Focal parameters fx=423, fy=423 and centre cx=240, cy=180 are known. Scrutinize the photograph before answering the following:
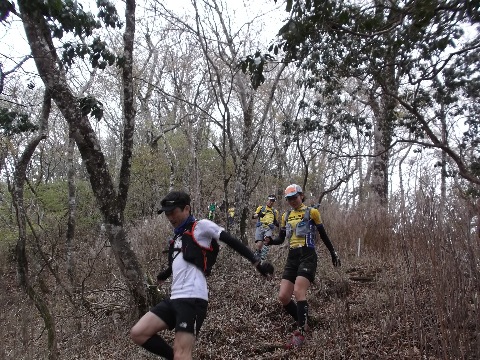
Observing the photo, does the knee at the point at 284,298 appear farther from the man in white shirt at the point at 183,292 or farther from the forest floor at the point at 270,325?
the man in white shirt at the point at 183,292

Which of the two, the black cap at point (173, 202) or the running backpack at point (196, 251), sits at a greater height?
the black cap at point (173, 202)

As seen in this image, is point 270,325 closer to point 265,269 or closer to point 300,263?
point 300,263

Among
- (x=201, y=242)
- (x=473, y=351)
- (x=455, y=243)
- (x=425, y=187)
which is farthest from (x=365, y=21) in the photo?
(x=473, y=351)

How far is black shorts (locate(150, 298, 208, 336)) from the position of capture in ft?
10.6

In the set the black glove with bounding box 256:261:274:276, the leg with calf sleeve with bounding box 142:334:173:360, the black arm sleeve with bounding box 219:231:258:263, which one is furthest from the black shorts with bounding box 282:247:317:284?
the leg with calf sleeve with bounding box 142:334:173:360

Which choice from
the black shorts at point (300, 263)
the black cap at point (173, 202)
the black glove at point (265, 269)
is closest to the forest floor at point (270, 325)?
the black shorts at point (300, 263)

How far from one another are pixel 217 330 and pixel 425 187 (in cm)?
308

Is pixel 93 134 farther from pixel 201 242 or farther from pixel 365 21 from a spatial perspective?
pixel 365 21

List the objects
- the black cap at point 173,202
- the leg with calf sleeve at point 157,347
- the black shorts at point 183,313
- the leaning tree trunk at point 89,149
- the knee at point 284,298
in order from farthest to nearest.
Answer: the leaning tree trunk at point 89,149 → the knee at point 284,298 → the black cap at point 173,202 → the leg with calf sleeve at point 157,347 → the black shorts at point 183,313

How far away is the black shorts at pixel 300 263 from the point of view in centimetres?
481

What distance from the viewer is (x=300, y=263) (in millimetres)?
4918

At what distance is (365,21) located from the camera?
5043mm

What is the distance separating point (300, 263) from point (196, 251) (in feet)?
6.15

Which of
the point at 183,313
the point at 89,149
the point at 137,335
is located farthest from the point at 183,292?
the point at 89,149
